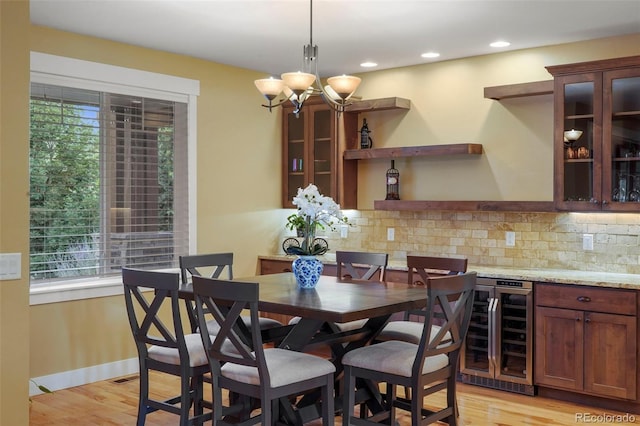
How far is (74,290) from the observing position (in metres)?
5.19

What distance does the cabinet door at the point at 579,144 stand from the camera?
15.8 feet

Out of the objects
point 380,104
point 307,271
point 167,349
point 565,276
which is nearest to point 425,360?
point 307,271

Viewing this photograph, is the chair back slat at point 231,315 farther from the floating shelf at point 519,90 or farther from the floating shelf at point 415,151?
the floating shelf at point 519,90

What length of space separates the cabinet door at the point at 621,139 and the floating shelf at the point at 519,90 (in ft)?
1.72

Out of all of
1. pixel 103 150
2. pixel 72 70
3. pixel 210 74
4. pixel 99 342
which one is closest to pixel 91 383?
pixel 99 342

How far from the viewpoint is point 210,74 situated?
20.3ft

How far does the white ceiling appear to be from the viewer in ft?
14.3

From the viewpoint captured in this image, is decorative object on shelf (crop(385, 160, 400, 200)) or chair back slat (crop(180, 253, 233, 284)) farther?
decorative object on shelf (crop(385, 160, 400, 200))

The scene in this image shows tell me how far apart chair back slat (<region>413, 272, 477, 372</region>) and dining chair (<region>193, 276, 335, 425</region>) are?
52cm

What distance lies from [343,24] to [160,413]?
292cm

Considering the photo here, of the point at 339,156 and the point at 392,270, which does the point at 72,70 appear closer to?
the point at 339,156

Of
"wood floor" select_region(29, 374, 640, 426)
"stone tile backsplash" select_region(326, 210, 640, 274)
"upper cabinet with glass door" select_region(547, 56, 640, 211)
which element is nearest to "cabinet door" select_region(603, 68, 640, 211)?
"upper cabinet with glass door" select_region(547, 56, 640, 211)

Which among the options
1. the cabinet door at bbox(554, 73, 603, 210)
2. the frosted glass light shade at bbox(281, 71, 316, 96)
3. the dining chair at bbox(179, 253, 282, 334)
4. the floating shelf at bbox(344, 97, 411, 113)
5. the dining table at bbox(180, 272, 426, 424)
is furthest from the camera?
the floating shelf at bbox(344, 97, 411, 113)

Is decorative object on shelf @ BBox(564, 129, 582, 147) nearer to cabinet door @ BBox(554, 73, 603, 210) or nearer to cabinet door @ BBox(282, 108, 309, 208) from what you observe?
cabinet door @ BBox(554, 73, 603, 210)
